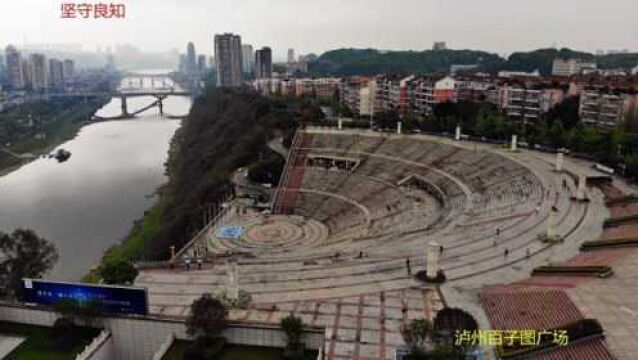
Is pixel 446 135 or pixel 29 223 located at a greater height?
pixel 446 135

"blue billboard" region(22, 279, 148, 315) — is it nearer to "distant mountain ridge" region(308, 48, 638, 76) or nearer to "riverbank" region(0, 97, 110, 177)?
"riverbank" region(0, 97, 110, 177)

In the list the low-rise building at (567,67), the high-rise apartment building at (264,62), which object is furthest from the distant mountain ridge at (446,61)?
the high-rise apartment building at (264,62)

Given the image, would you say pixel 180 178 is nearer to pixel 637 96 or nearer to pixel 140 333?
pixel 140 333

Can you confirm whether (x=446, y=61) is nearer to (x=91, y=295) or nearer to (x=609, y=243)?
(x=609, y=243)

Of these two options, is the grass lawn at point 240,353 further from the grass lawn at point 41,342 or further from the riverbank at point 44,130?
the riverbank at point 44,130

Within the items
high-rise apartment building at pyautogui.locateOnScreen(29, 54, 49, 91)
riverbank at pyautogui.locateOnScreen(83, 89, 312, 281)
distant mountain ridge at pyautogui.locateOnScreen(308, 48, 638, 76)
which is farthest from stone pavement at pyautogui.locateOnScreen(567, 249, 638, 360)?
high-rise apartment building at pyautogui.locateOnScreen(29, 54, 49, 91)


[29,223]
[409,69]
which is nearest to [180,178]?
[29,223]
